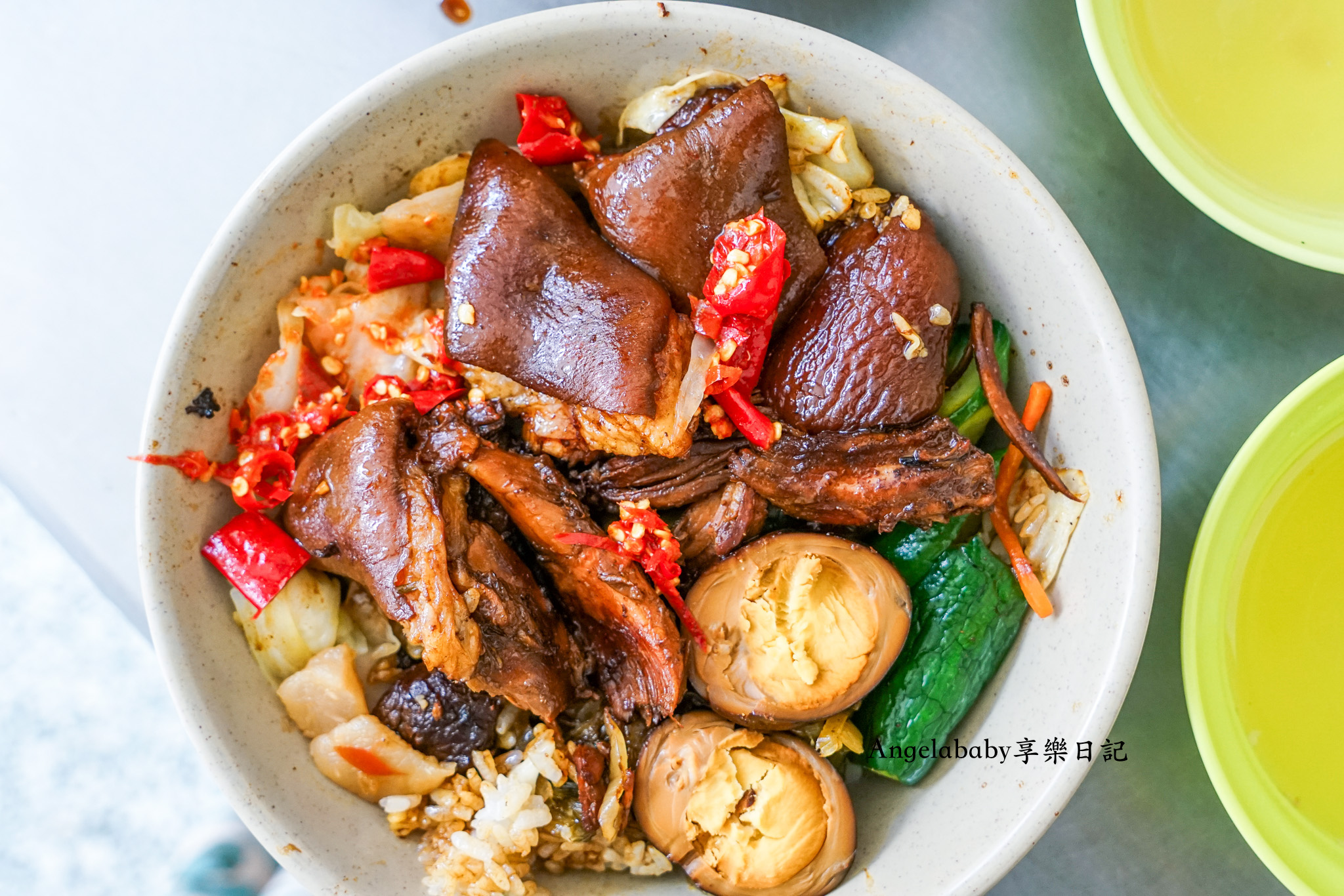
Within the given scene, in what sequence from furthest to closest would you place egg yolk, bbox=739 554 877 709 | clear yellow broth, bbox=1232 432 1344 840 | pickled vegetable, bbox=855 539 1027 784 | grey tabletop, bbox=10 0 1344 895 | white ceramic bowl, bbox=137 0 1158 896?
grey tabletop, bbox=10 0 1344 895
clear yellow broth, bbox=1232 432 1344 840
pickled vegetable, bbox=855 539 1027 784
egg yolk, bbox=739 554 877 709
white ceramic bowl, bbox=137 0 1158 896

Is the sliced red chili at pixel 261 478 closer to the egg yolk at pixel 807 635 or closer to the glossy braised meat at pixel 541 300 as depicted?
the glossy braised meat at pixel 541 300

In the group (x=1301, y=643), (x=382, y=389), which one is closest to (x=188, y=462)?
(x=382, y=389)

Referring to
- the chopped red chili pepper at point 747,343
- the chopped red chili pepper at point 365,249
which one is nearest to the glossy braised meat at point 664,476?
the chopped red chili pepper at point 747,343

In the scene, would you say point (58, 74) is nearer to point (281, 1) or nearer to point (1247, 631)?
point (281, 1)

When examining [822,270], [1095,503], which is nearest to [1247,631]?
[1095,503]

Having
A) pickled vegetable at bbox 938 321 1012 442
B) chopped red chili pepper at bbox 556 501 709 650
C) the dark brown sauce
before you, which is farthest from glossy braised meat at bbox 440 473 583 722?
the dark brown sauce

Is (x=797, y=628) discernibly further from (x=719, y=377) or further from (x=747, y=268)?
(x=747, y=268)

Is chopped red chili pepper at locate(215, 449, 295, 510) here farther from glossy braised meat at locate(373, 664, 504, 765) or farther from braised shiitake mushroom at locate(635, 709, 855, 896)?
braised shiitake mushroom at locate(635, 709, 855, 896)
